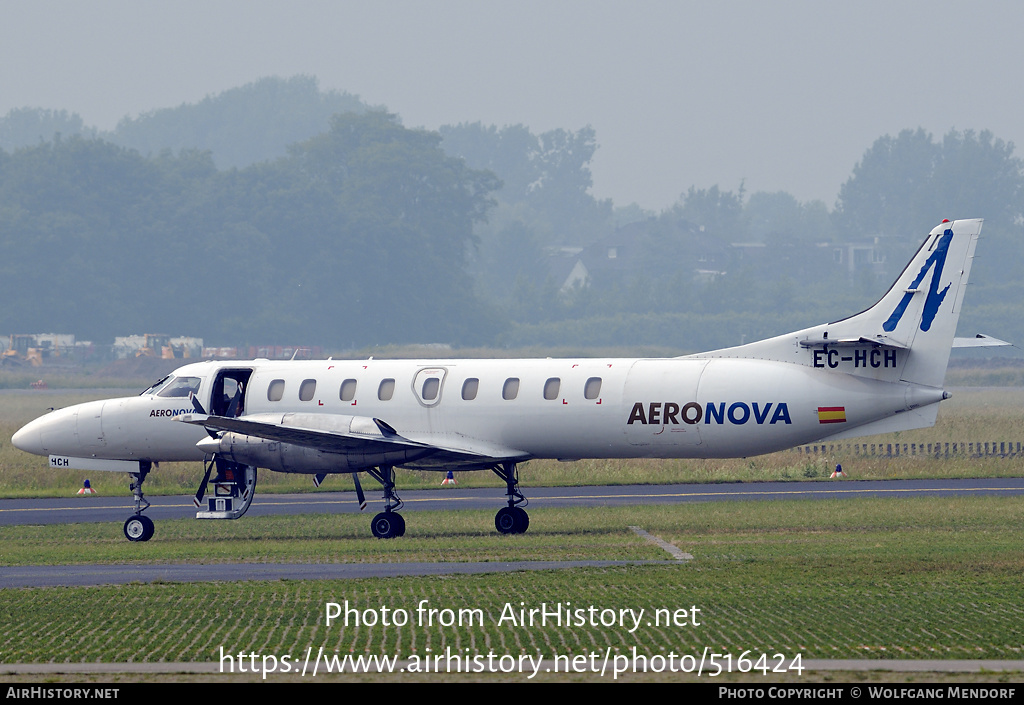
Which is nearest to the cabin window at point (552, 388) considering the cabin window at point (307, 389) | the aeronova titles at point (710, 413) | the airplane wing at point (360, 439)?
the airplane wing at point (360, 439)

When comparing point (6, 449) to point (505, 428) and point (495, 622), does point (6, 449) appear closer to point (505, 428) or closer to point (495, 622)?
point (505, 428)

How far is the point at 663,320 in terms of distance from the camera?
15538 cm

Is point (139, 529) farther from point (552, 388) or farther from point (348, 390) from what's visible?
point (552, 388)

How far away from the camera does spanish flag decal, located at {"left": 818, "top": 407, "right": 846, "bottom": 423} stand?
2703 centimetres

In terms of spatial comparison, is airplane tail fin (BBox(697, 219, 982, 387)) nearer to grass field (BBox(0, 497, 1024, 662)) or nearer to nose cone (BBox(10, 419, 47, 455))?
grass field (BBox(0, 497, 1024, 662))

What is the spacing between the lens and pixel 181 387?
31.1m

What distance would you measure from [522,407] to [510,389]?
54cm

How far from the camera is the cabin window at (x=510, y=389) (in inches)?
1140

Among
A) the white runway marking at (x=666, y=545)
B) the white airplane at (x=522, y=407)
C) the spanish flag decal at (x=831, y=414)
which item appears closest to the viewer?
the white runway marking at (x=666, y=545)

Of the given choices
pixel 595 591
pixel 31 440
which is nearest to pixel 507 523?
pixel 595 591

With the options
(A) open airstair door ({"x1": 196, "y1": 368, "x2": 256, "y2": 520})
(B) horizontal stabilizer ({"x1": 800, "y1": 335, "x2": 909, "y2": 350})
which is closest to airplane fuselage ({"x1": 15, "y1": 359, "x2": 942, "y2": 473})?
(B) horizontal stabilizer ({"x1": 800, "y1": 335, "x2": 909, "y2": 350})

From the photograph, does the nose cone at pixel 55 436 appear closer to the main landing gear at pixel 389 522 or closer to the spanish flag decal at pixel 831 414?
the main landing gear at pixel 389 522

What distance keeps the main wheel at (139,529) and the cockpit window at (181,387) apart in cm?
335

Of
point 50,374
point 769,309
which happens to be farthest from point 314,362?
point 769,309
